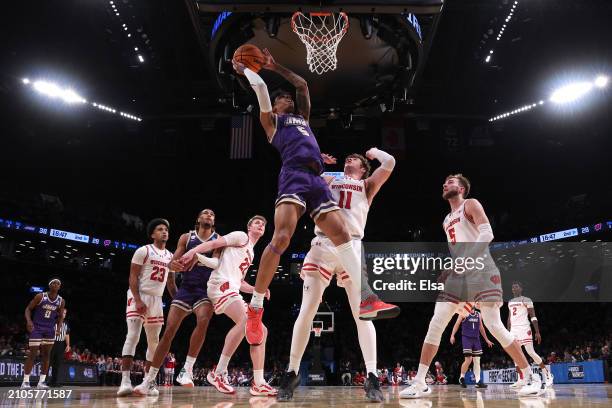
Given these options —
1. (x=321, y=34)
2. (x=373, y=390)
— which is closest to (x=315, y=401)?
(x=373, y=390)

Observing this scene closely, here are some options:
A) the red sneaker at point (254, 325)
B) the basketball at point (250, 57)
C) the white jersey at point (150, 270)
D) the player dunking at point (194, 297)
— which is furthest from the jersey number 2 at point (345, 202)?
the white jersey at point (150, 270)

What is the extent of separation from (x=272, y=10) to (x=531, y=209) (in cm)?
2221

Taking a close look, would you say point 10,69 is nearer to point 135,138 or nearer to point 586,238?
point 135,138

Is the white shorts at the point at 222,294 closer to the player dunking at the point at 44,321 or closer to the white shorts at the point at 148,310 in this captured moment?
the white shorts at the point at 148,310

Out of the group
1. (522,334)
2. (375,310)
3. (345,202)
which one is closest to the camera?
(375,310)

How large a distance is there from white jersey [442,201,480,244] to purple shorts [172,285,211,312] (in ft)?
9.91

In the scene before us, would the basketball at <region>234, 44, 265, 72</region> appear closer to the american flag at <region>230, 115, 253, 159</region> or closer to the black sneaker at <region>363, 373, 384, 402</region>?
the black sneaker at <region>363, 373, 384, 402</region>

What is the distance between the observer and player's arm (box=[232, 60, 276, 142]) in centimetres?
445

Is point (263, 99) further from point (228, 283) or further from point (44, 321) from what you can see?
point (44, 321)

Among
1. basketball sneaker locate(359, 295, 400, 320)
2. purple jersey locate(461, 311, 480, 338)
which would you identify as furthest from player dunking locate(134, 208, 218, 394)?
purple jersey locate(461, 311, 480, 338)

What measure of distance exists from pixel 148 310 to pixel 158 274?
0.46 m

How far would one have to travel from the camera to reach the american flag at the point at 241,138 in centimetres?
1852

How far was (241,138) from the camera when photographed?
61.3 ft

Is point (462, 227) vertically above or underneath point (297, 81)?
underneath
